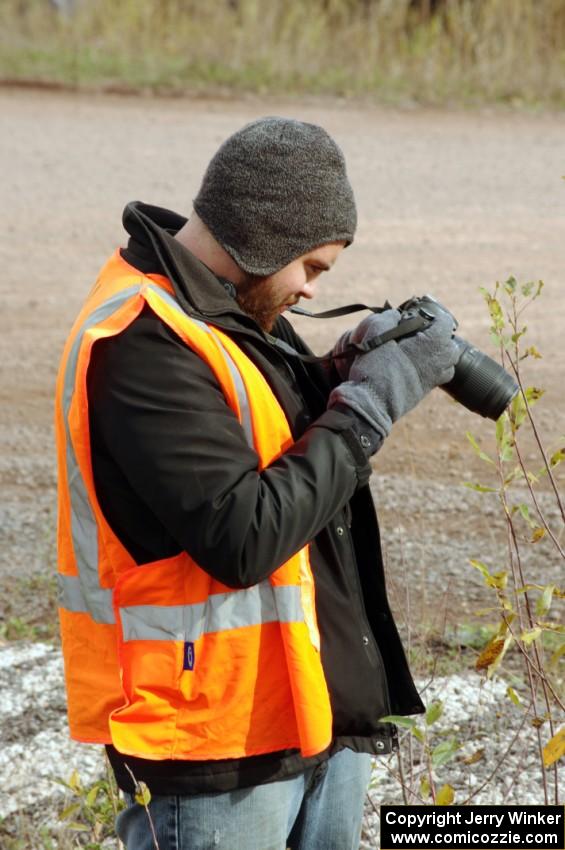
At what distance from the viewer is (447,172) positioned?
10.7m

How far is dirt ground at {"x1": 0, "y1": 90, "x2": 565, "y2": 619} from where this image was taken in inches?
211

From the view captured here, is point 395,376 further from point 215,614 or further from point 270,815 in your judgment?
point 270,815

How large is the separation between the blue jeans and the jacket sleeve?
Answer: 0.41 meters

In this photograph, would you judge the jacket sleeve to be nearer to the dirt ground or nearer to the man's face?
the man's face

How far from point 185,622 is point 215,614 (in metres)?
0.05

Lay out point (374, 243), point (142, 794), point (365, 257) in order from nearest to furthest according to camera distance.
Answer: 1. point (142, 794)
2. point (365, 257)
3. point (374, 243)

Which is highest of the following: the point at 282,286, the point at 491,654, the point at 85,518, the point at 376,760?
the point at 282,286

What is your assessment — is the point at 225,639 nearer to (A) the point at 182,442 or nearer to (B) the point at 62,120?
(A) the point at 182,442

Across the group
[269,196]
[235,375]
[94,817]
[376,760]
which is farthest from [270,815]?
[376,760]

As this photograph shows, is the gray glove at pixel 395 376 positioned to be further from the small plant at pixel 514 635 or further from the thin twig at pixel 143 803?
the thin twig at pixel 143 803

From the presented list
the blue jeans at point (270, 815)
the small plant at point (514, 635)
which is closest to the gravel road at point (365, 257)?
the small plant at point (514, 635)

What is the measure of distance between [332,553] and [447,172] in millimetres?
8708

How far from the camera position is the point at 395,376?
2.29m

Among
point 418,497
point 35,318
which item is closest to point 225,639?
point 418,497
